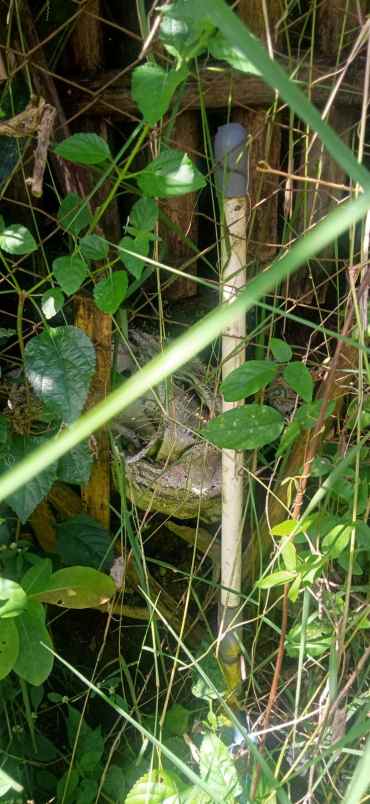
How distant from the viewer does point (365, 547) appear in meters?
0.91

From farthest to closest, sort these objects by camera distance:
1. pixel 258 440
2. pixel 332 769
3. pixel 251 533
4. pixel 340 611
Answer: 1. pixel 251 533
2. pixel 332 769
3. pixel 340 611
4. pixel 258 440

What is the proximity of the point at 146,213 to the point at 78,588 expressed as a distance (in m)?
0.55

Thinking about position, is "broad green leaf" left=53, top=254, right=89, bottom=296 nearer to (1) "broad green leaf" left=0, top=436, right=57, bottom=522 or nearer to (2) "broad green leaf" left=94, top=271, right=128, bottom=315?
(2) "broad green leaf" left=94, top=271, right=128, bottom=315

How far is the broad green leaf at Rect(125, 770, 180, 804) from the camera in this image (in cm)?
97

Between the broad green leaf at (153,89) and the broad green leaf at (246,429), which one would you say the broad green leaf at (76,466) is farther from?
the broad green leaf at (153,89)

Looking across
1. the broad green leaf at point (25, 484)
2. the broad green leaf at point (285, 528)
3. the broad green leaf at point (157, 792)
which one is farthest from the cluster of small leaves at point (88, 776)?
the broad green leaf at point (285, 528)

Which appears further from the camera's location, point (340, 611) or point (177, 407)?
point (177, 407)

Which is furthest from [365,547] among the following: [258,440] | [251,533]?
[251,533]

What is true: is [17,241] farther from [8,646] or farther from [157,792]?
[157,792]

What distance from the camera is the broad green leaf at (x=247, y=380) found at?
2.81 feet

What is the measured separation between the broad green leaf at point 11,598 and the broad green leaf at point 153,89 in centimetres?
55

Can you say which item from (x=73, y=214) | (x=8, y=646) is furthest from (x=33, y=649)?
(x=73, y=214)

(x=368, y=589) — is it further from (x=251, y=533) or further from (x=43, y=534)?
(x=43, y=534)

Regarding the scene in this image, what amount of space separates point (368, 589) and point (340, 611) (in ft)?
0.20
